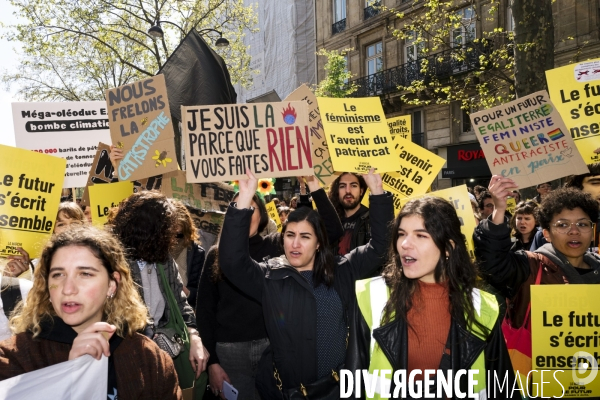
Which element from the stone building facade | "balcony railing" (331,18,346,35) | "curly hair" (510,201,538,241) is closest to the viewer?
"curly hair" (510,201,538,241)

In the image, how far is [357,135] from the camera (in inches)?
166

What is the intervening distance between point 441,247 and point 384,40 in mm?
22771

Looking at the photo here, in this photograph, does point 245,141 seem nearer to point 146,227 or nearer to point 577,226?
point 146,227

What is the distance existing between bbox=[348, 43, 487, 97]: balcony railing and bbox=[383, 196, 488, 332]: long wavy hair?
16.8m

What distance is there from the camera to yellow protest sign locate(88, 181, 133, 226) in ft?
13.5

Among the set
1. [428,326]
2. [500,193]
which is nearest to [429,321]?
[428,326]

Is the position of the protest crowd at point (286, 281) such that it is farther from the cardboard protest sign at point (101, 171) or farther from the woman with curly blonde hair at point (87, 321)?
the cardboard protest sign at point (101, 171)

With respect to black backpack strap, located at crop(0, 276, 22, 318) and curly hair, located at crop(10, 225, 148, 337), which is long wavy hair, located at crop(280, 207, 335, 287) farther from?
black backpack strap, located at crop(0, 276, 22, 318)

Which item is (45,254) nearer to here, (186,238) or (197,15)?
(186,238)

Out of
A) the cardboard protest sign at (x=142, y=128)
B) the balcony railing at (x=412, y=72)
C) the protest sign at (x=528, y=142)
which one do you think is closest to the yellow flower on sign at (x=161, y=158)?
the cardboard protest sign at (x=142, y=128)

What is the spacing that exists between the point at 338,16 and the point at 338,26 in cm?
68

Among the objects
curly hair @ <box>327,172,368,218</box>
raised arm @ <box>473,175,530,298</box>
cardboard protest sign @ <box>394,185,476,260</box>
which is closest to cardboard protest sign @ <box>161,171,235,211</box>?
curly hair @ <box>327,172,368,218</box>

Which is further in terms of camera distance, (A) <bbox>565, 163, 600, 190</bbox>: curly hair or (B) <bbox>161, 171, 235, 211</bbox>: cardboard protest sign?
(B) <bbox>161, 171, 235, 211</bbox>: cardboard protest sign

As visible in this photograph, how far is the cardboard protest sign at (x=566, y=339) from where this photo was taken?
9.00 ft
